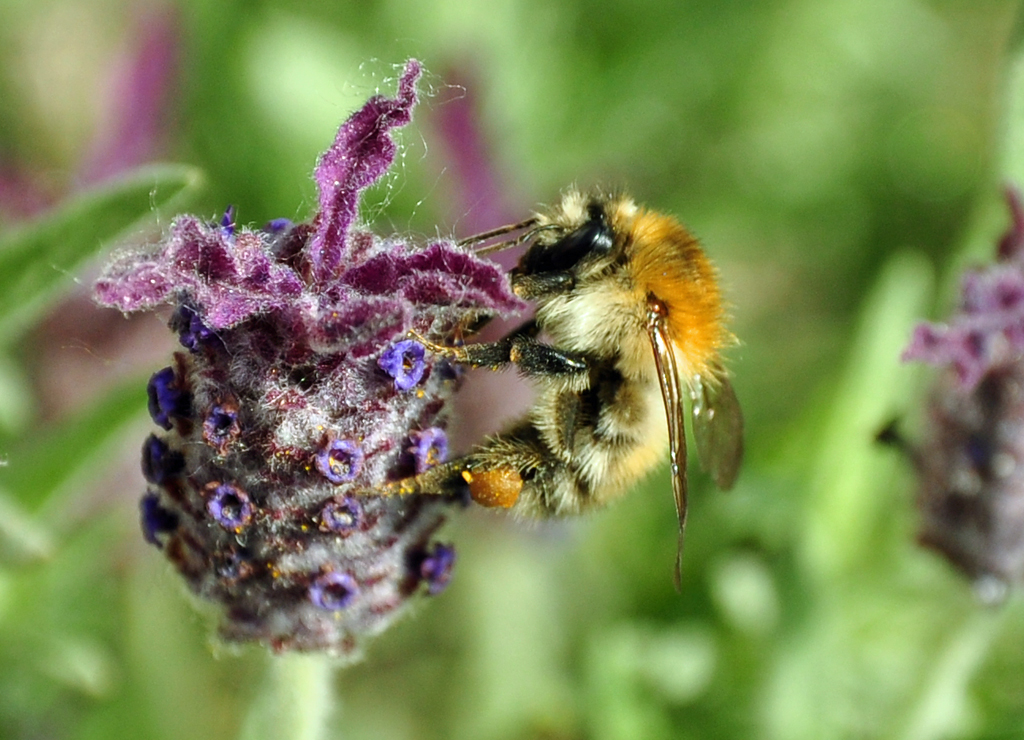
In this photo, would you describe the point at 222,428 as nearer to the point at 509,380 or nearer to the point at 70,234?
the point at 70,234

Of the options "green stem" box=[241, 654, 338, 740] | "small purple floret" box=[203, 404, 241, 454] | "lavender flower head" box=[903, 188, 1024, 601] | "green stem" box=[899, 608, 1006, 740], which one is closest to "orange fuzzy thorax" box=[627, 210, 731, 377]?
"lavender flower head" box=[903, 188, 1024, 601]

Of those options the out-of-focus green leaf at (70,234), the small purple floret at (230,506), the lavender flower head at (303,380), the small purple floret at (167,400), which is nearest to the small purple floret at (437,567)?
the lavender flower head at (303,380)

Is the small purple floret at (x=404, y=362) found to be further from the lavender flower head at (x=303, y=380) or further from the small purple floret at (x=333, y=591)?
the small purple floret at (x=333, y=591)

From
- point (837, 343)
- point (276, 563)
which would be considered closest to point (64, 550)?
point (276, 563)

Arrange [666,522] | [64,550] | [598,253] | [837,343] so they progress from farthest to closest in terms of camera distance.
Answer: [837,343] < [666,522] < [64,550] < [598,253]

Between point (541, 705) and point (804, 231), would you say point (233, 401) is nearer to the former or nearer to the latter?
point (541, 705)

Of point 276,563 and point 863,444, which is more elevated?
point 863,444
